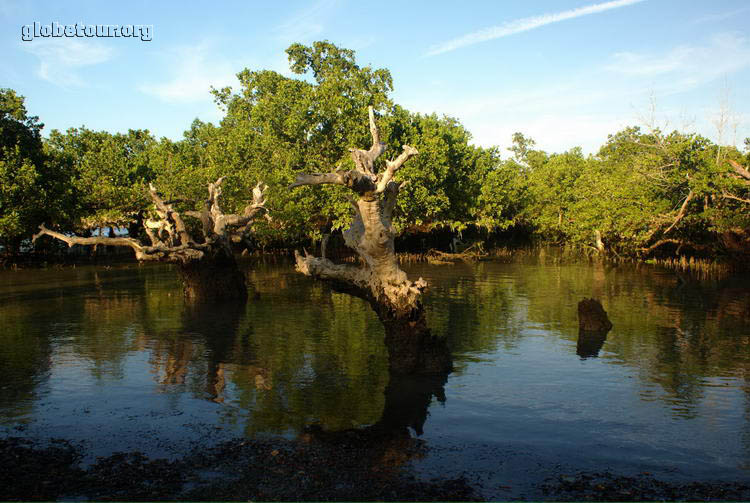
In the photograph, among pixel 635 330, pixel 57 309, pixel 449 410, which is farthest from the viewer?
pixel 57 309

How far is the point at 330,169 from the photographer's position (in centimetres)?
4416

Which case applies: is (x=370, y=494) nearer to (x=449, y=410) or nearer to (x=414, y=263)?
(x=449, y=410)

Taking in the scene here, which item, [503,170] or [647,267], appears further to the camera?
[503,170]

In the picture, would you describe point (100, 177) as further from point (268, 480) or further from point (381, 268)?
point (268, 480)

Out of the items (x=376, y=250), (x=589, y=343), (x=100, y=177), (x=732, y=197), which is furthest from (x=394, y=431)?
(x=100, y=177)

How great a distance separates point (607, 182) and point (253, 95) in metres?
34.6

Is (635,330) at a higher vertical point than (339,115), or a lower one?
lower

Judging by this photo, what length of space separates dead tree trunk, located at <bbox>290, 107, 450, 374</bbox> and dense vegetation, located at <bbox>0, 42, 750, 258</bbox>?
25.1m

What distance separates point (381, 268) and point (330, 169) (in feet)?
99.5

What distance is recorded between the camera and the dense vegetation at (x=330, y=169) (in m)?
38.3

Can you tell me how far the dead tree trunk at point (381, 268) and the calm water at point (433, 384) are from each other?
4.49 feet

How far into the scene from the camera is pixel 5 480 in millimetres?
8953

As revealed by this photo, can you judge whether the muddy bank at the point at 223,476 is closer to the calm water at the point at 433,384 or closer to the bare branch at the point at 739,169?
the calm water at the point at 433,384

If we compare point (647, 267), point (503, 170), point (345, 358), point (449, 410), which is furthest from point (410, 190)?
point (449, 410)
